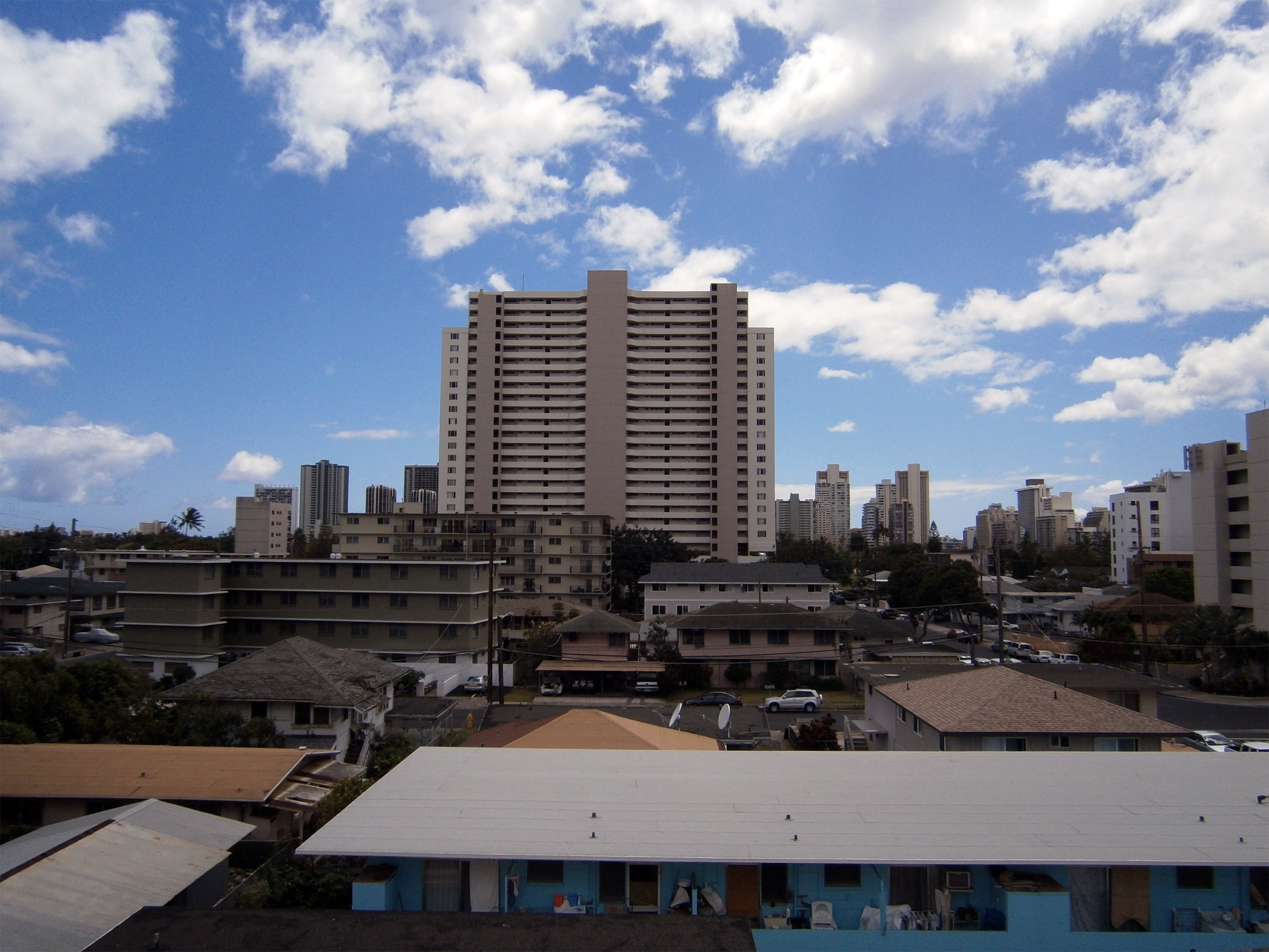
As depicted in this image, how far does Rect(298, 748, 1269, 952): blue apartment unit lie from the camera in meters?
10.3

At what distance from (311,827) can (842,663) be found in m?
27.7

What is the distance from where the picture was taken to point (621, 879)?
10891 millimetres

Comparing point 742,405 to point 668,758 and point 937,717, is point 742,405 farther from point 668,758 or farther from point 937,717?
point 668,758

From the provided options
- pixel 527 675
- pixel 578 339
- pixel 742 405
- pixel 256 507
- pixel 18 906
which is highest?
pixel 578 339

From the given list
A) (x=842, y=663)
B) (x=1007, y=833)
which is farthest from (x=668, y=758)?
(x=842, y=663)

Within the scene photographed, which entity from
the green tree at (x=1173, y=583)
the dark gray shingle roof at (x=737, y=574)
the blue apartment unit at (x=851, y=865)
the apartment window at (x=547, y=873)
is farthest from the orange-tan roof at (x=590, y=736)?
the green tree at (x=1173, y=583)

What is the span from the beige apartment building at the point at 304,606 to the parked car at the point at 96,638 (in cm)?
1455

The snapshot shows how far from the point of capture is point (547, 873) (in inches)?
430

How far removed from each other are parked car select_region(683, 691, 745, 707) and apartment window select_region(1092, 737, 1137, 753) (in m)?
16.0

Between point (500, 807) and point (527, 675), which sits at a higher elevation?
point (500, 807)

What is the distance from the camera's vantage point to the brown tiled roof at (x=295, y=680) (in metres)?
23.5

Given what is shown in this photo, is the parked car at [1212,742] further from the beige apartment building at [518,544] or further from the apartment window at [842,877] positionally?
the beige apartment building at [518,544]

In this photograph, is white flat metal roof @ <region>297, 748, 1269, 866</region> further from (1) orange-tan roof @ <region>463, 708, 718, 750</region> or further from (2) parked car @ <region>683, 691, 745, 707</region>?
(2) parked car @ <region>683, 691, 745, 707</region>

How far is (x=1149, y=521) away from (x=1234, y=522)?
2155 inches
